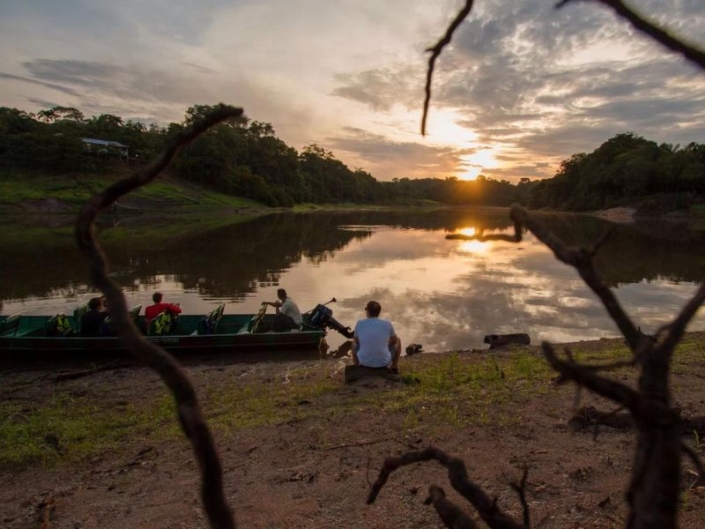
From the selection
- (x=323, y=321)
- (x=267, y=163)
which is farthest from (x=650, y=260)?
(x=267, y=163)

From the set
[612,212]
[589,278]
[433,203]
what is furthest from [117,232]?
[433,203]

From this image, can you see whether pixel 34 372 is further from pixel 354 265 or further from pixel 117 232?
pixel 117 232

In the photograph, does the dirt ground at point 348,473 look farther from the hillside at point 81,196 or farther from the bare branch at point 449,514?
the hillside at point 81,196

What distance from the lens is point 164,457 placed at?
6.18 m

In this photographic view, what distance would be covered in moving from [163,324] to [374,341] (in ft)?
21.6

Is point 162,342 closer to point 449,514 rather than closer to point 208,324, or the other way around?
point 208,324

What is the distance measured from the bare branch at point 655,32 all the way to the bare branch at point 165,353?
1.03 meters

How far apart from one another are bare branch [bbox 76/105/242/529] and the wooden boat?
37.8 ft

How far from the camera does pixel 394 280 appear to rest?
23266 mm

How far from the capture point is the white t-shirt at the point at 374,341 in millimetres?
8680

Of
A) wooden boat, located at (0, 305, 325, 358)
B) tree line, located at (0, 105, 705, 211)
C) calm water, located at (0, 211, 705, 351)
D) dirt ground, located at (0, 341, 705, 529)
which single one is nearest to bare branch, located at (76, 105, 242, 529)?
dirt ground, located at (0, 341, 705, 529)

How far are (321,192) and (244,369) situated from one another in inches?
4761

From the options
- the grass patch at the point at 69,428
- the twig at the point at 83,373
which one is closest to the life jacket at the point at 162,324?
the twig at the point at 83,373

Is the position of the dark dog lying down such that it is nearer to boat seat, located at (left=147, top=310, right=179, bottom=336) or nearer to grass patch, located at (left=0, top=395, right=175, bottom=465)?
grass patch, located at (left=0, top=395, right=175, bottom=465)
